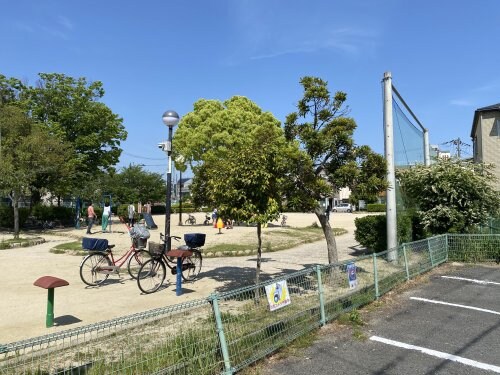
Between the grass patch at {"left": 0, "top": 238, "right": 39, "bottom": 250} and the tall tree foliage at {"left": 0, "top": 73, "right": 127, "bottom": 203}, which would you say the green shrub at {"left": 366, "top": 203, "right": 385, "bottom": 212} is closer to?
the tall tree foliage at {"left": 0, "top": 73, "right": 127, "bottom": 203}

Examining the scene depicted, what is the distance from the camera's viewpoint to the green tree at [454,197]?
13086mm

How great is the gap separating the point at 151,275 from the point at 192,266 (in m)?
1.15

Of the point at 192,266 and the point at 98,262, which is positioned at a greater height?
the point at 98,262

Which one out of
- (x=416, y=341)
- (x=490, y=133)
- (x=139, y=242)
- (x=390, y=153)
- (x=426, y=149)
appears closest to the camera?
(x=416, y=341)

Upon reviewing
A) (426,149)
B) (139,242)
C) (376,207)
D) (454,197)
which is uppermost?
(426,149)

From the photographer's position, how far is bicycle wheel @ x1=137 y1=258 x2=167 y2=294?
27.7 feet

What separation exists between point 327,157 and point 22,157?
17276mm

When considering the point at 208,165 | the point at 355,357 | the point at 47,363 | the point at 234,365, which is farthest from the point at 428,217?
the point at 47,363

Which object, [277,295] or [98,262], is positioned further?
[98,262]

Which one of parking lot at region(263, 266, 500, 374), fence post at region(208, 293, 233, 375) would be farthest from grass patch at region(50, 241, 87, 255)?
fence post at region(208, 293, 233, 375)

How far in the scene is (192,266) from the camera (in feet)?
31.2

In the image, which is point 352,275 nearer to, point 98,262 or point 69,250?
point 98,262

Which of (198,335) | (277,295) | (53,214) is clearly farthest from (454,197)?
(53,214)

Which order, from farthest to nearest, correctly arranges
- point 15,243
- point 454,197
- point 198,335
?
point 15,243
point 454,197
point 198,335
